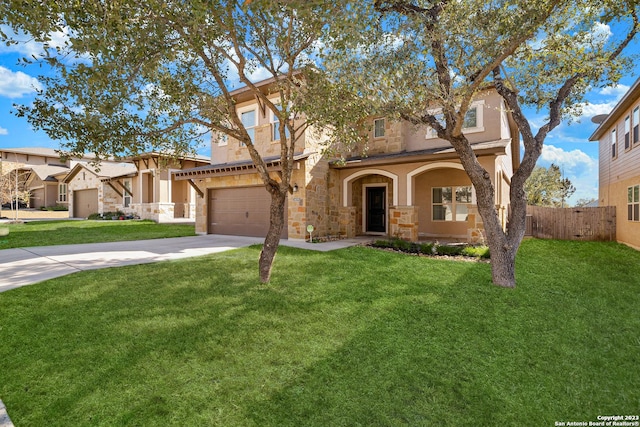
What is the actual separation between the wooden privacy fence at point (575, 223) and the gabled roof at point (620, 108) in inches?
155

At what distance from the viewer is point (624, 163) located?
43.7 feet

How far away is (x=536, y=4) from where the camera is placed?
5176 mm

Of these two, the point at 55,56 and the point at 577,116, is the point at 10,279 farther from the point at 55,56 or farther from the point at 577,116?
the point at 577,116

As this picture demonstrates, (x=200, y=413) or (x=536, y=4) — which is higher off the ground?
(x=536, y=4)

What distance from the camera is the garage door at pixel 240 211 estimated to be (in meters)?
13.4

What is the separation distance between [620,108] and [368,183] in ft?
34.2

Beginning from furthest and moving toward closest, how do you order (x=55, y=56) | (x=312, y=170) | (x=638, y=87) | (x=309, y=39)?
(x=312, y=170) → (x=638, y=87) → (x=309, y=39) → (x=55, y=56)


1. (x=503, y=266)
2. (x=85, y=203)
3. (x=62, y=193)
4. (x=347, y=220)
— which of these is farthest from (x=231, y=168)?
(x=62, y=193)

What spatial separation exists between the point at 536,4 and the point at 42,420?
321 inches


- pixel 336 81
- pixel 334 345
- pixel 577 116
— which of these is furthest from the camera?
pixel 577 116

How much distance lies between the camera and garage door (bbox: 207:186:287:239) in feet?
43.9

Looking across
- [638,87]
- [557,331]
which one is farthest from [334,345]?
[638,87]

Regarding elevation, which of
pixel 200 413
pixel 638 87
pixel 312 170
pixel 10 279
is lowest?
pixel 200 413

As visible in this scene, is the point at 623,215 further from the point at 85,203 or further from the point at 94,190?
the point at 85,203
